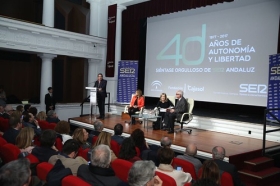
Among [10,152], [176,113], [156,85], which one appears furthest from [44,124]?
[156,85]

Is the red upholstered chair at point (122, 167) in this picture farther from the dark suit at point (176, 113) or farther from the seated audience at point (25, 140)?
the dark suit at point (176, 113)

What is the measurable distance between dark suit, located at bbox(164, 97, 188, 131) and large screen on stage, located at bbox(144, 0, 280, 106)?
1809 millimetres

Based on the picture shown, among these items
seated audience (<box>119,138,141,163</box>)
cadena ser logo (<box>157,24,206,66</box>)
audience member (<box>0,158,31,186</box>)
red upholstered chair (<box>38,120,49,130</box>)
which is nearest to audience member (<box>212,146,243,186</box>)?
seated audience (<box>119,138,141,163</box>)

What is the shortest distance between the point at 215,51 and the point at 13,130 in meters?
5.89

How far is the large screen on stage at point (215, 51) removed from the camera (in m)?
6.73

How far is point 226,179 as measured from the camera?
8.05ft

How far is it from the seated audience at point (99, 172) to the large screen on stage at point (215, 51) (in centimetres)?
570

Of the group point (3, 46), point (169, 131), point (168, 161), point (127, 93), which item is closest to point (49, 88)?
point (3, 46)

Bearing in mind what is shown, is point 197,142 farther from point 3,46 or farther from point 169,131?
point 3,46

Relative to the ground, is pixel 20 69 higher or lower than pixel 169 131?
higher

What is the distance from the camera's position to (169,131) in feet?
20.4

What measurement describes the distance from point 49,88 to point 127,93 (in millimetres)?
2719

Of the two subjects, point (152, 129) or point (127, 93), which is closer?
point (152, 129)

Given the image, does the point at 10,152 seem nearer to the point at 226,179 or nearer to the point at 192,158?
the point at 192,158
